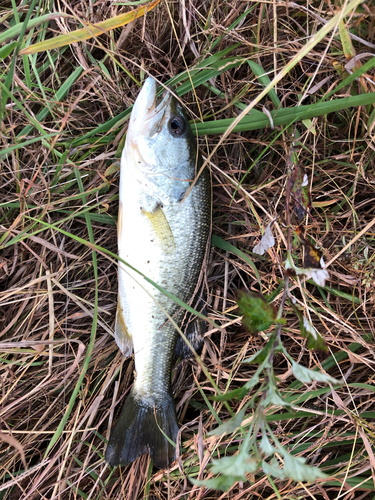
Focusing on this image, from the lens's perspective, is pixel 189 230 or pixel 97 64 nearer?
pixel 189 230

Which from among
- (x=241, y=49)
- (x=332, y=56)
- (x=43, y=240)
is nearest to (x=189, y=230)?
(x=43, y=240)

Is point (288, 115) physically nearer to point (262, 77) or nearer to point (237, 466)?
point (262, 77)

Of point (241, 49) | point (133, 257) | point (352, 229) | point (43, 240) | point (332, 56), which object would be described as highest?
point (241, 49)

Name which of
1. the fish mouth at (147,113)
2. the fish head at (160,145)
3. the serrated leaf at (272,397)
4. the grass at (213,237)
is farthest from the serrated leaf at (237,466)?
the fish mouth at (147,113)

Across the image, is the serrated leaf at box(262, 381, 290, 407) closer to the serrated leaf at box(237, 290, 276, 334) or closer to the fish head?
the serrated leaf at box(237, 290, 276, 334)

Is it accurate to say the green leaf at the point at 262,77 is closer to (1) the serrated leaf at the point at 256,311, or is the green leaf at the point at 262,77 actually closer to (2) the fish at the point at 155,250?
(2) the fish at the point at 155,250

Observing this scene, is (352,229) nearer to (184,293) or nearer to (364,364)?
(364,364)

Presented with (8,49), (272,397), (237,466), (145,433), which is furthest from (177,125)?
(145,433)

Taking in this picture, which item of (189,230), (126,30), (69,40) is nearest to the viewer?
Answer: (69,40)
